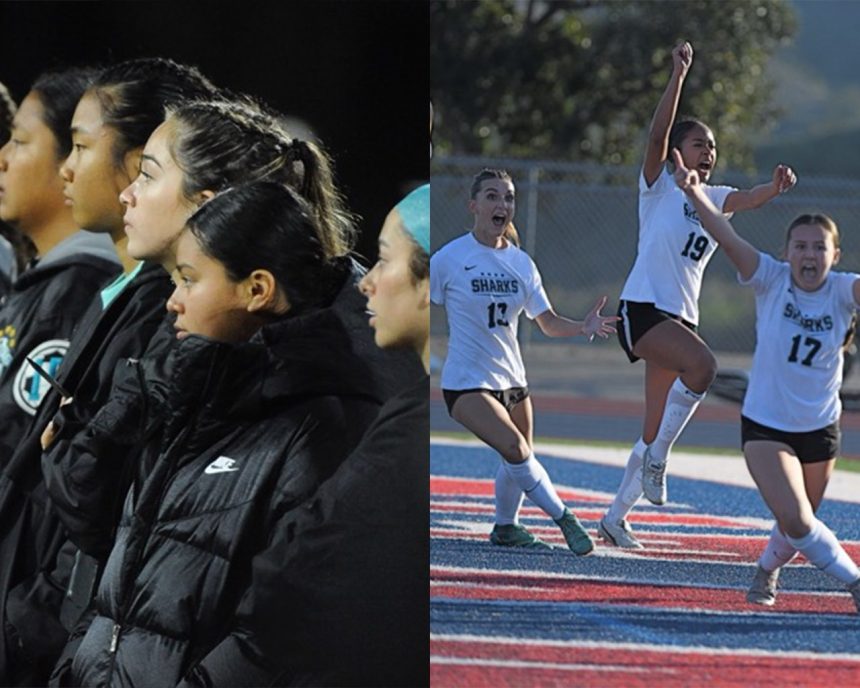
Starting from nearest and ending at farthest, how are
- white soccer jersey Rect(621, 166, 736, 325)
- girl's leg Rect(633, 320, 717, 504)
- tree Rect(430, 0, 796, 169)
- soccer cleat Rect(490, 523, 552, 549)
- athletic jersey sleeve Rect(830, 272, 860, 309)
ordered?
athletic jersey sleeve Rect(830, 272, 860, 309)
white soccer jersey Rect(621, 166, 736, 325)
girl's leg Rect(633, 320, 717, 504)
soccer cleat Rect(490, 523, 552, 549)
tree Rect(430, 0, 796, 169)

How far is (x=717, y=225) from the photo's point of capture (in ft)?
13.5

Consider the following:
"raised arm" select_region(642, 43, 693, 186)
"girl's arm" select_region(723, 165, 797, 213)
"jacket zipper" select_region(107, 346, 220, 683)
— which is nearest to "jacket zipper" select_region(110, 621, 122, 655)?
"jacket zipper" select_region(107, 346, 220, 683)

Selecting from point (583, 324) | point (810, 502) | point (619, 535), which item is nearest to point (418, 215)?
point (583, 324)

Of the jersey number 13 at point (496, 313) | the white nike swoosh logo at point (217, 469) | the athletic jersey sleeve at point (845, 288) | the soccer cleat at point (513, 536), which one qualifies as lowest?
the soccer cleat at point (513, 536)

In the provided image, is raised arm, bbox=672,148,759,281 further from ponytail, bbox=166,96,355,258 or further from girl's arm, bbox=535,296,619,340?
ponytail, bbox=166,96,355,258

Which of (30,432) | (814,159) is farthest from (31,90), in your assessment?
(814,159)

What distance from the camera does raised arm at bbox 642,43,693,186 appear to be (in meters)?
4.14

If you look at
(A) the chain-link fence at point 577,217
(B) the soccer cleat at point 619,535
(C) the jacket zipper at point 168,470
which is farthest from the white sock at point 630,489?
(A) the chain-link fence at point 577,217

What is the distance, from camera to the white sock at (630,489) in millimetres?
4629

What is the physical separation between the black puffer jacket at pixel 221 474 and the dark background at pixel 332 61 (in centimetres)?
36

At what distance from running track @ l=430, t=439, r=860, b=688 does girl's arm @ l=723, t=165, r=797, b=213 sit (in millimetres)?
907

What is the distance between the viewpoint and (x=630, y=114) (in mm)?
15000

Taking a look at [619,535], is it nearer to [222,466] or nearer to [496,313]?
[496,313]

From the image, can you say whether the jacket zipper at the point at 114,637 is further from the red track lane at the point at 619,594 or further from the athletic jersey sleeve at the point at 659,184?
the athletic jersey sleeve at the point at 659,184
